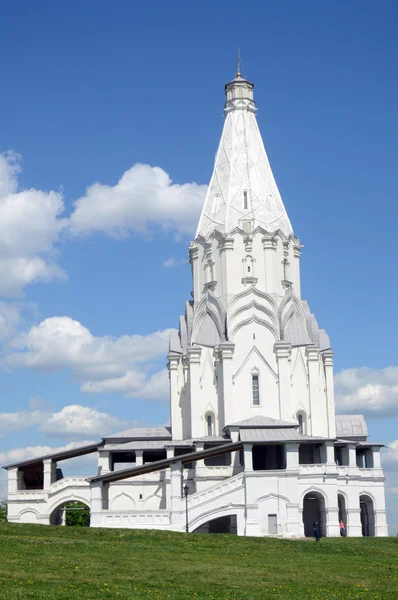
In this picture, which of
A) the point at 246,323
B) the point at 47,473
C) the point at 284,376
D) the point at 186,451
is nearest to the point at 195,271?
the point at 246,323

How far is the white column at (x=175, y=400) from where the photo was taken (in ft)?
172

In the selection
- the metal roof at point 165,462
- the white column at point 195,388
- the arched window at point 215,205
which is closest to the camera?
the metal roof at point 165,462

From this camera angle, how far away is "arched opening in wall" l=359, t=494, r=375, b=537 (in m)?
49.9

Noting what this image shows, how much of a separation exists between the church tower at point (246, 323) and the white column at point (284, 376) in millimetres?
61

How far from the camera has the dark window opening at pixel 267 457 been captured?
48.0m

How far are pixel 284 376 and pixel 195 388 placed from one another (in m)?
5.48

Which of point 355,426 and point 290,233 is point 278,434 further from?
point 290,233

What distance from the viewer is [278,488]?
42.6 metres

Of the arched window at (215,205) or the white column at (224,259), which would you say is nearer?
the white column at (224,259)

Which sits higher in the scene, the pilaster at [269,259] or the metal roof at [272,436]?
the pilaster at [269,259]

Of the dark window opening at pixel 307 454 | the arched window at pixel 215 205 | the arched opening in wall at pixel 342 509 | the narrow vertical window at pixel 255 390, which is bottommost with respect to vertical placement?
the arched opening in wall at pixel 342 509

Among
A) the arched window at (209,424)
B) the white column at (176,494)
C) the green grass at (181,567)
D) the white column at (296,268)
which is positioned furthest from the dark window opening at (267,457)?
the green grass at (181,567)

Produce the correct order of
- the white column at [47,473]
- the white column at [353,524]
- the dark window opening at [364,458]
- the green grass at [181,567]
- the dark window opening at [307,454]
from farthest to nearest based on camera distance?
the dark window opening at [364,458], the dark window opening at [307,454], the white column at [47,473], the white column at [353,524], the green grass at [181,567]

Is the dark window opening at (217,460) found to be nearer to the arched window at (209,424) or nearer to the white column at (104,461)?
the arched window at (209,424)
